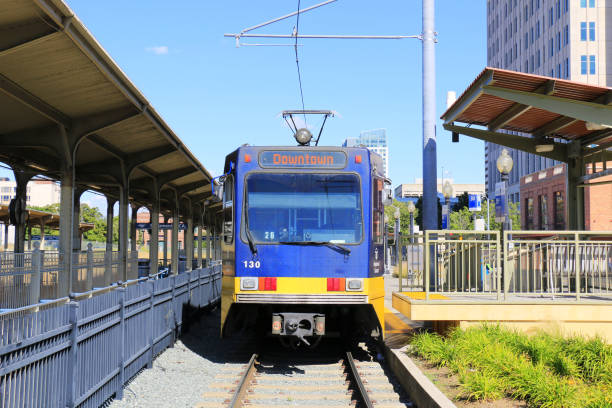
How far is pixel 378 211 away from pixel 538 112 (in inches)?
176

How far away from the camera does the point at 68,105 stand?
12828 mm

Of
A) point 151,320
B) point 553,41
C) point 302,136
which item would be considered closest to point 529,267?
point 302,136

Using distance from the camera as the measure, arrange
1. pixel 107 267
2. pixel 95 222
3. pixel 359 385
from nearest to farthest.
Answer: pixel 359 385, pixel 107 267, pixel 95 222

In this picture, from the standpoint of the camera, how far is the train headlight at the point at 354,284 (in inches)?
393

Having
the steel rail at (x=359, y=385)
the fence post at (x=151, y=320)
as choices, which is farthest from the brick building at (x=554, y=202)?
the fence post at (x=151, y=320)

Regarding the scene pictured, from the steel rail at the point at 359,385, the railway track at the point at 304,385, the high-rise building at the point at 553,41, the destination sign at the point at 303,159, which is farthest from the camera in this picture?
the high-rise building at the point at 553,41

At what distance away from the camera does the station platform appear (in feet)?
33.0

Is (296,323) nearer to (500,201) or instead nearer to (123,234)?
(500,201)

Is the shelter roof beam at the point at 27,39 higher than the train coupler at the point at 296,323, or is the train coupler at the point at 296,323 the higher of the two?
the shelter roof beam at the point at 27,39

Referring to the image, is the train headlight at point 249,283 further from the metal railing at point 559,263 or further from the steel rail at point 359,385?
the metal railing at point 559,263

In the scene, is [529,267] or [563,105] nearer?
[563,105]

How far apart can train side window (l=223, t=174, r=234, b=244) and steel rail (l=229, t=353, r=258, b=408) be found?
2.03 meters

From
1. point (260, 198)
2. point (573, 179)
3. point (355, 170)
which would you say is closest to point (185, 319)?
point (260, 198)

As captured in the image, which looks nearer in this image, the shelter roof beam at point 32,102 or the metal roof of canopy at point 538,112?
the metal roof of canopy at point 538,112
